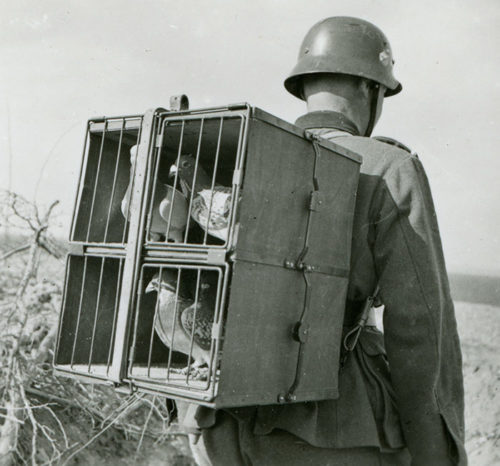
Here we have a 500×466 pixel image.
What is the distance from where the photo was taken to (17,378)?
4.48 m

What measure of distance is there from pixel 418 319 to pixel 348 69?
0.93m

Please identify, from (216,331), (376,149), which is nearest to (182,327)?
(216,331)

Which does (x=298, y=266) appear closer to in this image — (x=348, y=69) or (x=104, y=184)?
(x=104, y=184)

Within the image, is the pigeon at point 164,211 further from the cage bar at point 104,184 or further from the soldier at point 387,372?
the soldier at point 387,372

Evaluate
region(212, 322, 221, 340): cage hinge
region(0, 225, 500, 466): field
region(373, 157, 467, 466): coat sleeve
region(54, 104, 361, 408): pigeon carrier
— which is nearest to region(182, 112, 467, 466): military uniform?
region(373, 157, 467, 466): coat sleeve

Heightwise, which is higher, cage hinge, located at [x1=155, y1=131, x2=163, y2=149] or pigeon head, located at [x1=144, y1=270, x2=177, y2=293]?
cage hinge, located at [x1=155, y1=131, x2=163, y2=149]

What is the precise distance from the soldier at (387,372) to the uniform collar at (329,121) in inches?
4.5

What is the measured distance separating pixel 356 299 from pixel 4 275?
419 cm

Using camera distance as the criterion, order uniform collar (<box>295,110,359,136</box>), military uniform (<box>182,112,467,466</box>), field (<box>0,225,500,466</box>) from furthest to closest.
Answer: field (<box>0,225,500,466</box>) → uniform collar (<box>295,110,359,136</box>) → military uniform (<box>182,112,467,466</box>)

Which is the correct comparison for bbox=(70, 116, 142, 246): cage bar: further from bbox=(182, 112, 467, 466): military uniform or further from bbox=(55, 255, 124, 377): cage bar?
bbox=(182, 112, 467, 466): military uniform

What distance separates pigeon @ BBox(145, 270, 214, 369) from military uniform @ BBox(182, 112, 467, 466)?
26cm

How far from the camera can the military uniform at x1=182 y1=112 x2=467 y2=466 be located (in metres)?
2.01

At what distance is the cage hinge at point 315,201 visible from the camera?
1868 millimetres

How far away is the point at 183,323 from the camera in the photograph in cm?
192
